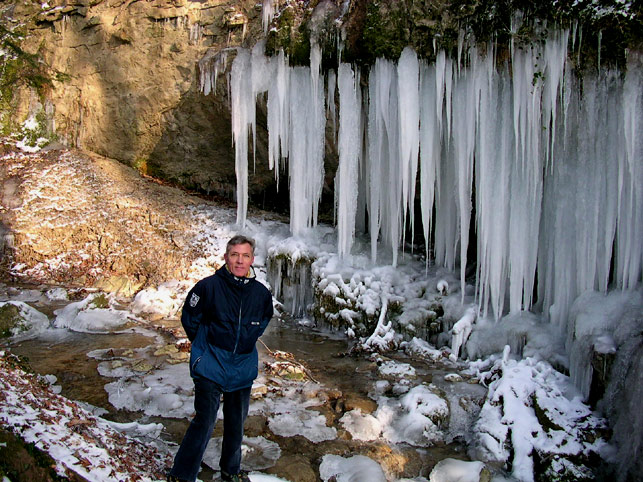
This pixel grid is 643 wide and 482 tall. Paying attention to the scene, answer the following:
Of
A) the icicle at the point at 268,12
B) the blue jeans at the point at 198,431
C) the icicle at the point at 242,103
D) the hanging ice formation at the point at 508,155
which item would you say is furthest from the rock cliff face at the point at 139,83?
the blue jeans at the point at 198,431

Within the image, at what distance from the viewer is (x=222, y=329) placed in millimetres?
2836

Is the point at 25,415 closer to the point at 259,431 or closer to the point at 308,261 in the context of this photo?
the point at 259,431

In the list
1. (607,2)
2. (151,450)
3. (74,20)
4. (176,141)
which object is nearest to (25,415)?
(151,450)

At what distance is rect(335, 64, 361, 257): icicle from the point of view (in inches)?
290

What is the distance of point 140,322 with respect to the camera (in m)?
7.27

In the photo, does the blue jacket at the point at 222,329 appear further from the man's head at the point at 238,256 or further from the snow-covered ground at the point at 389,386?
the snow-covered ground at the point at 389,386

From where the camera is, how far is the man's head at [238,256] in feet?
9.36

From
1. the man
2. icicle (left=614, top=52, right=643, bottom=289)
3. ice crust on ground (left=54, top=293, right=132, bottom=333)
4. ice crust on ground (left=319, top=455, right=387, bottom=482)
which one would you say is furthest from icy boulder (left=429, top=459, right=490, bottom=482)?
ice crust on ground (left=54, top=293, right=132, bottom=333)

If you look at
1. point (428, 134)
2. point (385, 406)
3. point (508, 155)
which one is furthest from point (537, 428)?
point (428, 134)

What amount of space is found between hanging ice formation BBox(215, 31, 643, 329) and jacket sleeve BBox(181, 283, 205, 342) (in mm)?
4334

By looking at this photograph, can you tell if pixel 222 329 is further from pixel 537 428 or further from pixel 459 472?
pixel 537 428

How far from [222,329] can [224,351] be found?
5.4 inches

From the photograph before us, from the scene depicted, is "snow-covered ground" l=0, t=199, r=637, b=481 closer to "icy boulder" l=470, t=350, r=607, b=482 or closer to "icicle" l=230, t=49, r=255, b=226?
"icy boulder" l=470, t=350, r=607, b=482

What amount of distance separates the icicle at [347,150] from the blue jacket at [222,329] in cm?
490
